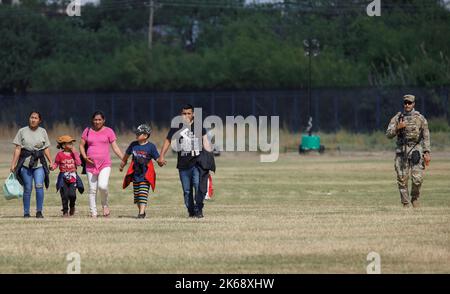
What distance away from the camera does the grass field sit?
15.6 meters

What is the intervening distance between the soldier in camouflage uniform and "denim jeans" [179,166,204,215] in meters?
3.89

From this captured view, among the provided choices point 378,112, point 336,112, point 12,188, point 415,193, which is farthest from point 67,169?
point 336,112

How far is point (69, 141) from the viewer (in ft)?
77.9

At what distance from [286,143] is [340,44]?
2740 centimetres

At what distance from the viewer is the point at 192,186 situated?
22.7 metres

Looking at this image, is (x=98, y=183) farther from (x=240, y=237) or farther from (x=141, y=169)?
(x=240, y=237)

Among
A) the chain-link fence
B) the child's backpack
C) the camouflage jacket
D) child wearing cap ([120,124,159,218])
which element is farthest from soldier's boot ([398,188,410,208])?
the chain-link fence

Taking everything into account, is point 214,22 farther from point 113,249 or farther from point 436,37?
point 113,249

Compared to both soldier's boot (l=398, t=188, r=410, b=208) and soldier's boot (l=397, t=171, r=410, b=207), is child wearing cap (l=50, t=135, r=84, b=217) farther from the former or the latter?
soldier's boot (l=398, t=188, r=410, b=208)

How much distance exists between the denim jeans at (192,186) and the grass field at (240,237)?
0.32 m

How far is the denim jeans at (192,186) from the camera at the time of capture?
22.5 meters

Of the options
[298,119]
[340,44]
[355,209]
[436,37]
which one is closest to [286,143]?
[298,119]

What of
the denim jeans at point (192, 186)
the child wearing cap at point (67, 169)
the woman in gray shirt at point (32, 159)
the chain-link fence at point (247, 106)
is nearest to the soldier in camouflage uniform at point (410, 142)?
the denim jeans at point (192, 186)

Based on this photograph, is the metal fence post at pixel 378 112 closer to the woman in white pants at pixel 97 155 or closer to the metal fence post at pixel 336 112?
the metal fence post at pixel 336 112
